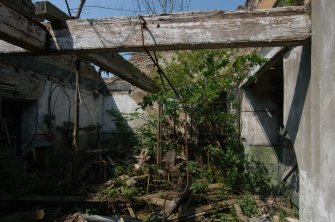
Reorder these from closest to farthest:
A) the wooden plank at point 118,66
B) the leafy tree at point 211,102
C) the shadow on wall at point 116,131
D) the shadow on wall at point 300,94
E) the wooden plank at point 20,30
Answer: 1. the wooden plank at point 20,30
2. the shadow on wall at point 300,94
3. the wooden plank at point 118,66
4. the leafy tree at point 211,102
5. the shadow on wall at point 116,131

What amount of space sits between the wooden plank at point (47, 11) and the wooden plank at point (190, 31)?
12 cm

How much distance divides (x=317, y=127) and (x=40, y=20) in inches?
103

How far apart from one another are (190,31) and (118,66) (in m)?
2.02

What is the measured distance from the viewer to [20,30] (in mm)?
2789

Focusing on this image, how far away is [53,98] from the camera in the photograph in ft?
28.9

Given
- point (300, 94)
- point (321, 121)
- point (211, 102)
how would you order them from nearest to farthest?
point (321, 121) → point (300, 94) → point (211, 102)

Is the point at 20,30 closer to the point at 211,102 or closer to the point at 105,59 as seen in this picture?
the point at 105,59

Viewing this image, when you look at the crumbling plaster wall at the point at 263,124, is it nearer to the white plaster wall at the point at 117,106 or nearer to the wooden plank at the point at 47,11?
the white plaster wall at the point at 117,106

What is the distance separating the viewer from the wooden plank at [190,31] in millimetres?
2797

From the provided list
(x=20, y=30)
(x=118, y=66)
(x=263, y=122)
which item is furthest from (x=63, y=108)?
(x=20, y=30)

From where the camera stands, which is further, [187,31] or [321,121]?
[187,31]

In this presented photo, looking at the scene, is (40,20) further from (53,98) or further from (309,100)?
(53,98)

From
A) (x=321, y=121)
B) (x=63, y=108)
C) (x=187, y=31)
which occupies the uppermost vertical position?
(x=187, y=31)

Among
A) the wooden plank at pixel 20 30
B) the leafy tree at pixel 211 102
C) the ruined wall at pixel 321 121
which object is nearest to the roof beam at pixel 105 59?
the wooden plank at pixel 20 30
